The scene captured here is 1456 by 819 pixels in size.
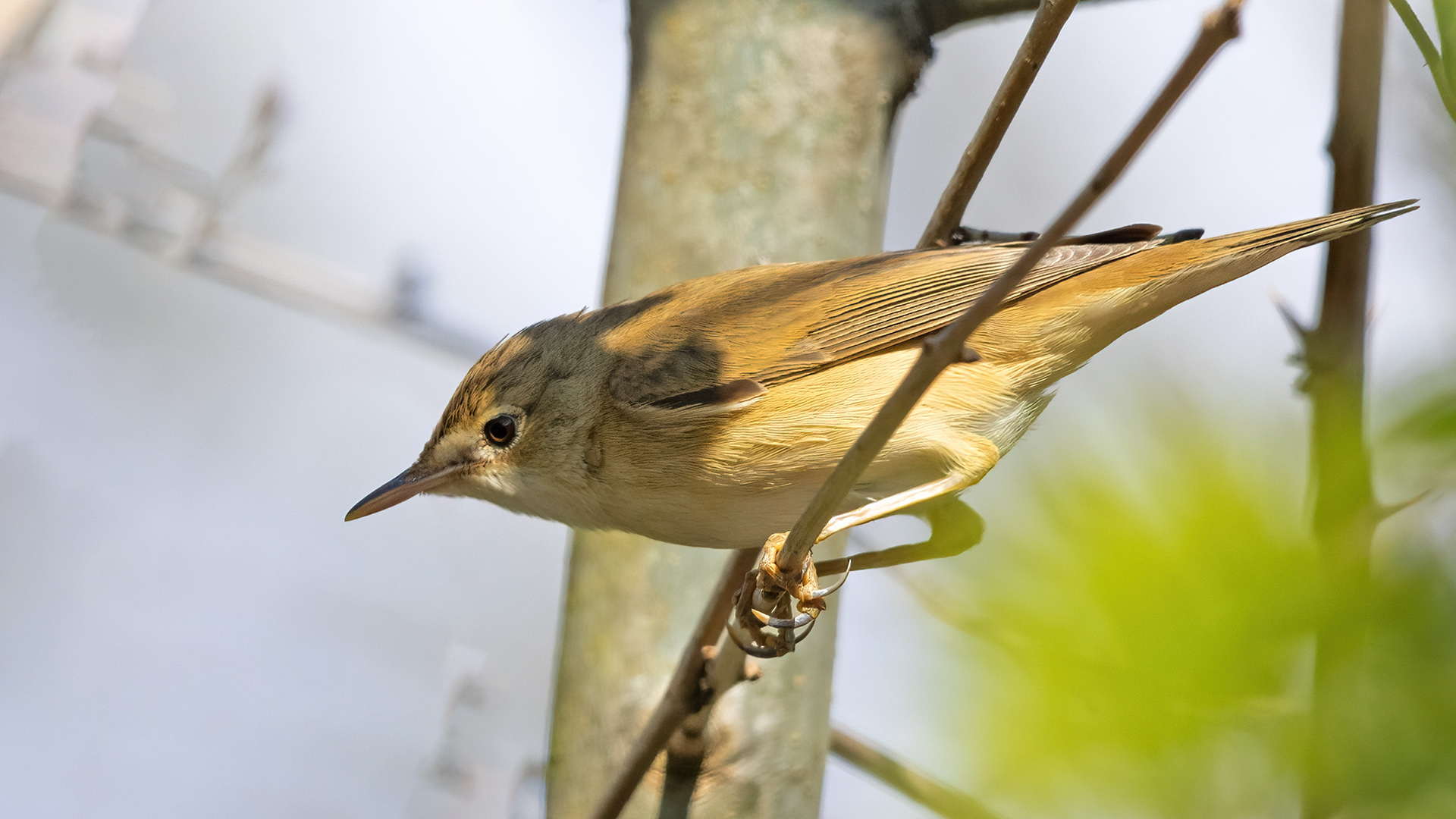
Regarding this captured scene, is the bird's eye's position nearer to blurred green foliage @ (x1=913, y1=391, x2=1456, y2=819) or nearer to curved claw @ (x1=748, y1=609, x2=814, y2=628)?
curved claw @ (x1=748, y1=609, x2=814, y2=628)

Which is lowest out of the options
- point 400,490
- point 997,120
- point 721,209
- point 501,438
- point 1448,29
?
point 1448,29

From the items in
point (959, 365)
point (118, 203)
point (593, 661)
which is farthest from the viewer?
point (118, 203)

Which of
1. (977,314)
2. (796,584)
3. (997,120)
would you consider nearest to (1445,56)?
(977,314)

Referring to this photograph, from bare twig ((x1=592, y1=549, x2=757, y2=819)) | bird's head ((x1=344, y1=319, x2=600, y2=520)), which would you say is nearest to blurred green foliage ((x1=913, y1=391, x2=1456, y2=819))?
bare twig ((x1=592, y1=549, x2=757, y2=819))

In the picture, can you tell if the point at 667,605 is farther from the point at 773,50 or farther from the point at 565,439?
the point at 773,50

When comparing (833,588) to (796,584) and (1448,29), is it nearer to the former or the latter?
(796,584)

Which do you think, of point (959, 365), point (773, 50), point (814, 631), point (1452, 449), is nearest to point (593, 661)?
point (814, 631)

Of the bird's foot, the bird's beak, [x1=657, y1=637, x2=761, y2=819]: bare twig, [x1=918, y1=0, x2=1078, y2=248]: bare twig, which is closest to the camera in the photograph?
[x1=918, y1=0, x2=1078, y2=248]: bare twig
